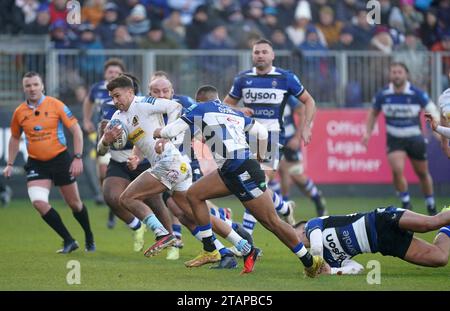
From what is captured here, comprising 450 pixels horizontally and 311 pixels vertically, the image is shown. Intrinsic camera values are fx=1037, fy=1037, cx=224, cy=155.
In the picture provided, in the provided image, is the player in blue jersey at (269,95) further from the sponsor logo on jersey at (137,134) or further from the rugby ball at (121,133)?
the rugby ball at (121,133)

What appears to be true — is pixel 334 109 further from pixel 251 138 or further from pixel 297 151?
pixel 251 138

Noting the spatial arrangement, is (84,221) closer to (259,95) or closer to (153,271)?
(153,271)

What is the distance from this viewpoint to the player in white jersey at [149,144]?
1217 cm

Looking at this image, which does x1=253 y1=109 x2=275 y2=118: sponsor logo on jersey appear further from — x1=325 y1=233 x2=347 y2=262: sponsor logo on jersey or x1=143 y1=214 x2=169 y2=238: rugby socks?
x1=325 y1=233 x2=347 y2=262: sponsor logo on jersey

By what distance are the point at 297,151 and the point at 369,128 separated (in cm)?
135

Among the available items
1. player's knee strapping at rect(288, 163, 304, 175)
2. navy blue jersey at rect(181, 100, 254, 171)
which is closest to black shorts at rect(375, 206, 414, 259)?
navy blue jersey at rect(181, 100, 254, 171)

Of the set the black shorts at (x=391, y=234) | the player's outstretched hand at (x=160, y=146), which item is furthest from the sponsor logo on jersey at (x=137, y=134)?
the black shorts at (x=391, y=234)

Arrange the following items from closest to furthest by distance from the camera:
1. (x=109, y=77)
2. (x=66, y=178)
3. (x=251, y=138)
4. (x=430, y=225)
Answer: (x=430, y=225), (x=251, y=138), (x=66, y=178), (x=109, y=77)

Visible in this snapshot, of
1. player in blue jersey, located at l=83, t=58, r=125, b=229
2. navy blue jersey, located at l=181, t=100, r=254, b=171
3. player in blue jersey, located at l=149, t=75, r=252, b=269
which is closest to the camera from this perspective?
navy blue jersey, located at l=181, t=100, r=254, b=171

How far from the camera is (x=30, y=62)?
22.2m

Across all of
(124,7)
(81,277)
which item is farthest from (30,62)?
(81,277)

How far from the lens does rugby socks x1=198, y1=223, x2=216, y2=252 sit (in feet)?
38.3

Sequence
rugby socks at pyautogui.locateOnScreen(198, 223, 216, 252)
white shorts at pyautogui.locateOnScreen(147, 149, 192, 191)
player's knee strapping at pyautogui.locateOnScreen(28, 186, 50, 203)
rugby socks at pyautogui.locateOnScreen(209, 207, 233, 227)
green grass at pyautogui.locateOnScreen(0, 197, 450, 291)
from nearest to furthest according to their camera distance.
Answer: green grass at pyautogui.locateOnScreen(0, 197, 450, 291)
rugby socks at pyautogui.locateOnScreen(198, 223, 216, 252)
white shorts at pyautogui.locateOnScreen(147, 149, 192, 191)
rugby socks at pyautogui.locateOnScreen(209, 207, 233, 227)
player's knee strapping at pyautogui.locateOnScreen(28, 186, 50, 203)

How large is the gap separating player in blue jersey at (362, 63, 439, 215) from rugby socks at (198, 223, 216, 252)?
23.4 ft
